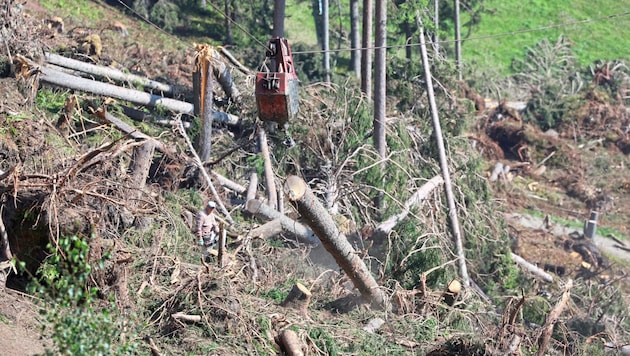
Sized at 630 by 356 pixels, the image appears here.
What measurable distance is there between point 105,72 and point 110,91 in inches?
35.0

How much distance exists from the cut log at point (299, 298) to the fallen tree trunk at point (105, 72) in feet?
21.1

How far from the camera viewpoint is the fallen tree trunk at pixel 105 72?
1545 centimetres

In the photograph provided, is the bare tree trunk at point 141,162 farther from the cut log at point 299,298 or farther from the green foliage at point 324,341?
the green foliage at point 324,341

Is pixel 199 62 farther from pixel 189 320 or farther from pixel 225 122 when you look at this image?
pixel 189 320

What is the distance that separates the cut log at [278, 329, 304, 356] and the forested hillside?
0.02 metres

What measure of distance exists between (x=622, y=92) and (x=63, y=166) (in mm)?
20534

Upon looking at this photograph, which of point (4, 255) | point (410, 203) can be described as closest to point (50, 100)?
point (4, 255)

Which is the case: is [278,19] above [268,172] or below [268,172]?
above

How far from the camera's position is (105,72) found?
15680 millimetres

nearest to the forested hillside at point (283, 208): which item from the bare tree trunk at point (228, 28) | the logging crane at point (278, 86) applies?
the logging crane at point (278, 86)

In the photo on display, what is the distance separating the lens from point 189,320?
979 cm

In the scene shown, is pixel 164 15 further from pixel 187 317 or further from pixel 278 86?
pixel 187 317

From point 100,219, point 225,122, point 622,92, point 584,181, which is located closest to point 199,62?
point 225,122

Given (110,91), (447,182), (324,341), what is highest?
(110,91)
